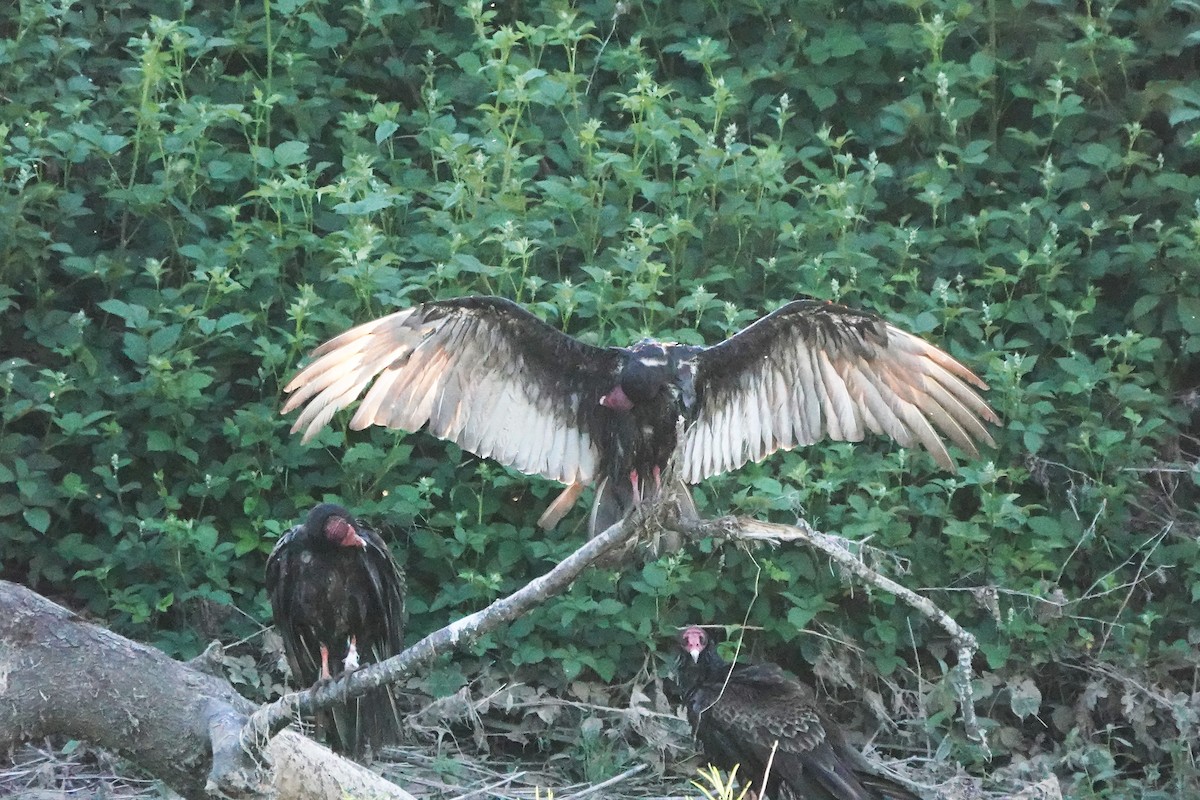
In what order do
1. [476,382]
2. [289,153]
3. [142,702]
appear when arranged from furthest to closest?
[289,153], [476,382], [142,702]

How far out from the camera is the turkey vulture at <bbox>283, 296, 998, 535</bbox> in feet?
13.6

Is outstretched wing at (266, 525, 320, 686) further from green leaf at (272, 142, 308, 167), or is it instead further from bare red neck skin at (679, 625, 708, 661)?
green leaf at (272, 142, 308, 167)

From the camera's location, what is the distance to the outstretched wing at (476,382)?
4.16 metres

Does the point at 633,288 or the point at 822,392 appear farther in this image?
the point at 633,288

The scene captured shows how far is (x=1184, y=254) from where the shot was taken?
5031 mm

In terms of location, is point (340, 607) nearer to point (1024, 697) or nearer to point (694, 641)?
point (694, 641)

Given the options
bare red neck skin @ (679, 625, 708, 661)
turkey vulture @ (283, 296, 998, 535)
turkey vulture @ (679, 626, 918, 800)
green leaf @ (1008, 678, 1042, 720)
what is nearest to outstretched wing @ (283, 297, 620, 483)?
turkey vulture @ (283, 296, 998, 535)

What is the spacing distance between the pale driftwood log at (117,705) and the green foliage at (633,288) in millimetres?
1236

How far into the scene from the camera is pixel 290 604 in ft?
12.8

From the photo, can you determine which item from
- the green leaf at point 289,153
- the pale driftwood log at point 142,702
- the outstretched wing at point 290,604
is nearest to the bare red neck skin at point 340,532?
the outstretched wing at point 290,604

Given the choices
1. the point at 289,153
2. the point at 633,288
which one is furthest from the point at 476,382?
the point at 289,153

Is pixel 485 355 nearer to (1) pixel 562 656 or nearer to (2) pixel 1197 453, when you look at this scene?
(1) pixel 562 656

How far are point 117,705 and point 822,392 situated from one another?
218 cm

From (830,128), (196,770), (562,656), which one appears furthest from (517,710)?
(830,128)
